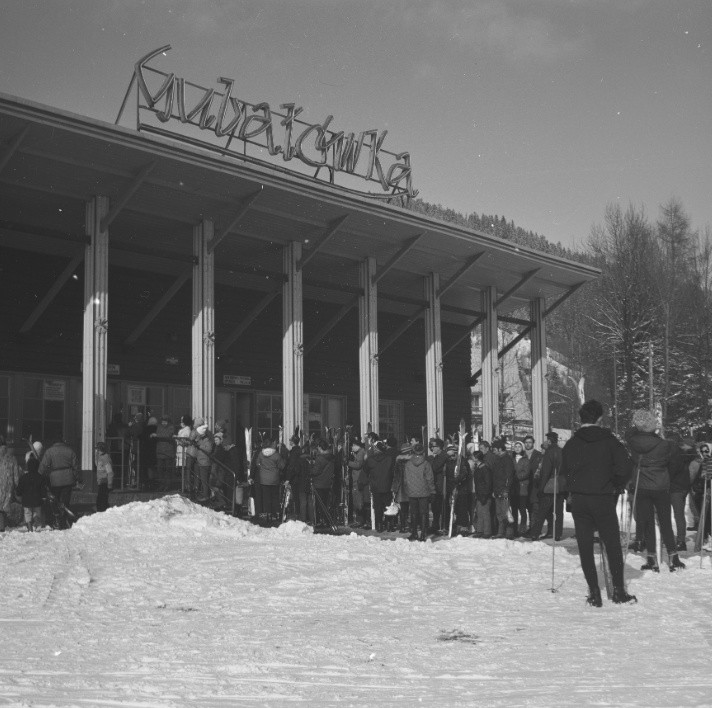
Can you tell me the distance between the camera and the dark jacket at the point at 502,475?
49.2 ft

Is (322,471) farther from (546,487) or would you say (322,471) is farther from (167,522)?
(546,487)

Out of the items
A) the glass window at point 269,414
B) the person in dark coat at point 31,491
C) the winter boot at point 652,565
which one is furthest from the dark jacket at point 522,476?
the glass window at point 269,414

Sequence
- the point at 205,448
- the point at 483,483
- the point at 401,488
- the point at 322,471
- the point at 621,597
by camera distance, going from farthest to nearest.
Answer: the point at 205,448
the point at 322,471
the point at 401,488
the point at 483,483
the point at 621,597

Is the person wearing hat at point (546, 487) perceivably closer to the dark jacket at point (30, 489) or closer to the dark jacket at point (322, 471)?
the dark jacket at point (322, 471)

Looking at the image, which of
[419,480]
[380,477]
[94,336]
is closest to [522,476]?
[419,480]

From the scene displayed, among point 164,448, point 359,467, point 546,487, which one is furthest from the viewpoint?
point 164,448

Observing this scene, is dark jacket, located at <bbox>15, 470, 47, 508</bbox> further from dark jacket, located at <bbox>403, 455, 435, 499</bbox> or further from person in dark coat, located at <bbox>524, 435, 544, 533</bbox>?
person in dark coat, located at <bbox>524, 435, 544, 533</bbox>

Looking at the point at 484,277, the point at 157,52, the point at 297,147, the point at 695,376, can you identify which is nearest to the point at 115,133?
the point at 157,52

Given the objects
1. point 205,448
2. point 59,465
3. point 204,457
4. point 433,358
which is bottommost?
point 59,465

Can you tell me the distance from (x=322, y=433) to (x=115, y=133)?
12941mm

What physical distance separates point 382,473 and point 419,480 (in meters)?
1.33

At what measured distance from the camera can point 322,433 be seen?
28109 mm

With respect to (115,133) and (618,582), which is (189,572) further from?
(115,133)

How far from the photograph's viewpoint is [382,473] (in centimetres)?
1630
